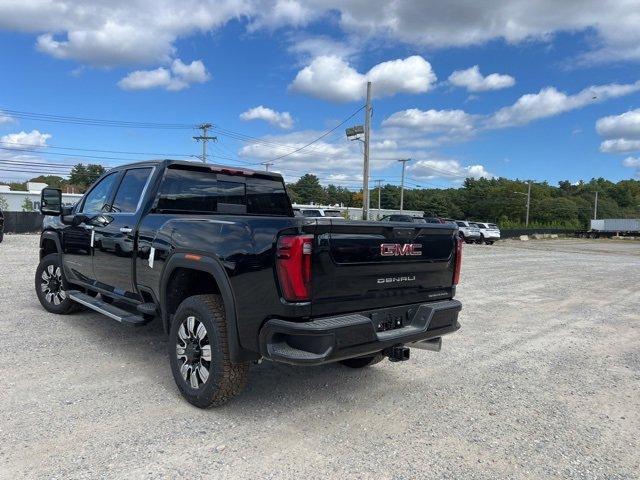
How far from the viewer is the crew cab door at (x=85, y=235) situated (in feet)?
18.1

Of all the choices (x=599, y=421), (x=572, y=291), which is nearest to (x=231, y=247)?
(x=599, y=421)

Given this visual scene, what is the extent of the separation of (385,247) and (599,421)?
7.10 feet

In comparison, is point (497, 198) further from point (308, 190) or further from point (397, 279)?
point (397, 279)

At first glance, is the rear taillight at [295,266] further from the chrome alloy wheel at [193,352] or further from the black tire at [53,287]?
the black tire at [53,287]

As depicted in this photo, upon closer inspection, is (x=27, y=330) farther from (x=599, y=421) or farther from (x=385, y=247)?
(x=599, y=421)

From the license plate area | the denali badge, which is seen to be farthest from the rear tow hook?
the denali badge

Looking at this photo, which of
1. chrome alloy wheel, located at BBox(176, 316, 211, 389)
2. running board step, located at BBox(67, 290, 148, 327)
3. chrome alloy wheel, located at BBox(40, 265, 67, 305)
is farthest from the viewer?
chrome alloy wheel, located at BBox(40, 265, 67, 305)

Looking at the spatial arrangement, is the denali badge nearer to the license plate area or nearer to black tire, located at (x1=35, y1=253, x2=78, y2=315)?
the license plate area

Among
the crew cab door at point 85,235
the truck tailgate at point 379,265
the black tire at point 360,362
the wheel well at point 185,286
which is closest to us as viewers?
the truck tailgate at point 379,265

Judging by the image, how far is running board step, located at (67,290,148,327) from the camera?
175 inches

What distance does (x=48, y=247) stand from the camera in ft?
22.6

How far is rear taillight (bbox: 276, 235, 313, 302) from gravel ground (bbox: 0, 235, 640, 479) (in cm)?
101

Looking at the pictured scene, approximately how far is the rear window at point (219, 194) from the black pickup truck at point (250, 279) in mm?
14

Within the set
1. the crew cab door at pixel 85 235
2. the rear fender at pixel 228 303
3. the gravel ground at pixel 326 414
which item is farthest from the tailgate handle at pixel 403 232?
the crew cab door at pixel 85 235
